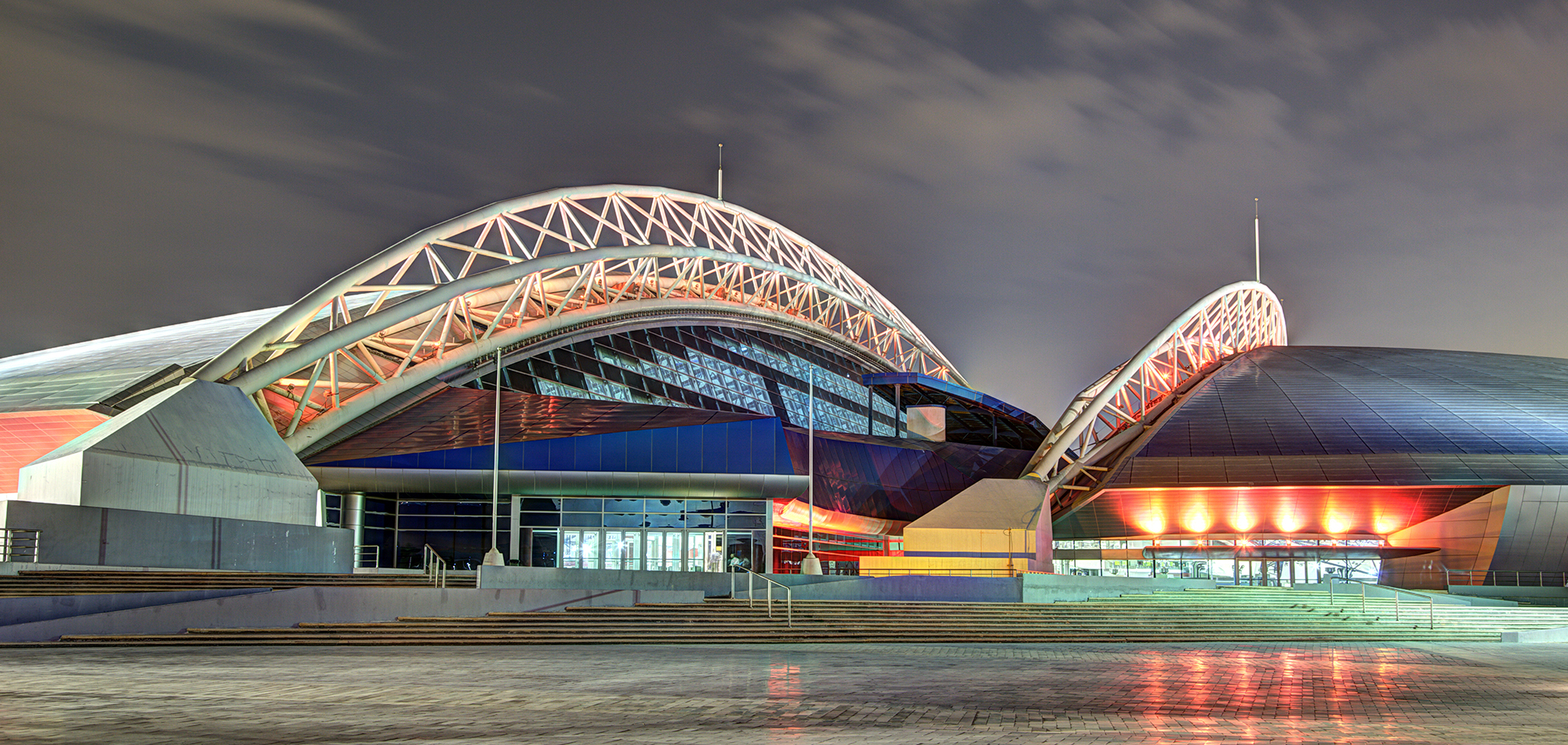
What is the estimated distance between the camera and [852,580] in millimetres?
34812

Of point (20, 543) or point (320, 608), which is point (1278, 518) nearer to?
point (320, 608)

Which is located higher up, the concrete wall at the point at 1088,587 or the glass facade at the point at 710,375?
the glass facade at the point at 710,375

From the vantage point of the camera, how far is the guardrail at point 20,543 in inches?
1035

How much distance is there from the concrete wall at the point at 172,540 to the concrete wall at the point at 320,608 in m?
4.54

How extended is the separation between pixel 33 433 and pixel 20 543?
31.4 ft

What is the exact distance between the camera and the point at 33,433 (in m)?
34.7

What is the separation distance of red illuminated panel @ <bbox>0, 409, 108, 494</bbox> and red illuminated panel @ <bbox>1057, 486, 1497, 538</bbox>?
39.7 m

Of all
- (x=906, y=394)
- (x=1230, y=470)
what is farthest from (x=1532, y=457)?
(x=906, y=394)

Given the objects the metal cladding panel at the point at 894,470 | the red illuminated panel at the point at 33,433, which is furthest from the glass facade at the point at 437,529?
the metal cladding panel at the point at 894,470

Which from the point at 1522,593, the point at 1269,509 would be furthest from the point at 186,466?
the point at 1522,593

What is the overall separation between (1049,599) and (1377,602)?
1004 centimetres

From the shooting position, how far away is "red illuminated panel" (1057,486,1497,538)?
165ft

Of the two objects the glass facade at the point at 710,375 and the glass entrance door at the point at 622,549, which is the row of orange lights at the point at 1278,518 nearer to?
the glass facade at the point at 710,375

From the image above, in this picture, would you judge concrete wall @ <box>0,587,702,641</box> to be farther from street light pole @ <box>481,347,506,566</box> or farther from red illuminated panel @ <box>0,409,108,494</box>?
red illuminated panel @ <box>0,409,108,494</box>
